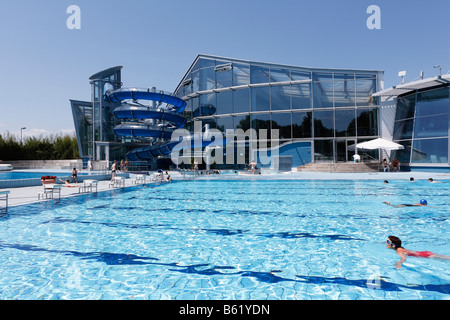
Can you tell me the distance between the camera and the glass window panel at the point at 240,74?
23.0m

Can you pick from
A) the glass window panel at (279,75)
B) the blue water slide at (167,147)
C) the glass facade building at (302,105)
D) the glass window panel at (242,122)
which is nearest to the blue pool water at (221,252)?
the blue water slide at (167,147)

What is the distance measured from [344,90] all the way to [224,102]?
10.5m

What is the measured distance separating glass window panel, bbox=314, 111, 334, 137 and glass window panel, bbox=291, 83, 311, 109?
4.43ft

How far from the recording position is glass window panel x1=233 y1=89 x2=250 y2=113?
76.0 feet

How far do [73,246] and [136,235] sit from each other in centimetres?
114

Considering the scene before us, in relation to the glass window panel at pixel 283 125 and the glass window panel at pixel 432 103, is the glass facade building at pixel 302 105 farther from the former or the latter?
the glass window panel at pixel 432 103

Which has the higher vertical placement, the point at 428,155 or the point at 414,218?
the point at 428,155

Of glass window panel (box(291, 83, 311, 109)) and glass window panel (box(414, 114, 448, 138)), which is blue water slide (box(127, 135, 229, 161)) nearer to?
glass window panel (box(291, 83, 311, 109))

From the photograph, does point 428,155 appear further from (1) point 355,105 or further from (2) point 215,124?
(2) point 215,124

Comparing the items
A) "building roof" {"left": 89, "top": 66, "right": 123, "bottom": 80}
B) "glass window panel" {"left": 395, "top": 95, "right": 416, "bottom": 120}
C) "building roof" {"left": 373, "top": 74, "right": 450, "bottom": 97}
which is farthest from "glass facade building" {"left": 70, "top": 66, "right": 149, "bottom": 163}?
"glass window panel" {"left": 395, "top": 95, "right": 416, "bottom": 120}

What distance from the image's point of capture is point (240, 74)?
76.2 ft

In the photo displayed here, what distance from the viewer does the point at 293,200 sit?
30.2ft

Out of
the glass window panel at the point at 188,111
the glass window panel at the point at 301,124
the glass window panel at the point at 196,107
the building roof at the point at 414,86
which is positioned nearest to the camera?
the building roof at the point at 414,86
